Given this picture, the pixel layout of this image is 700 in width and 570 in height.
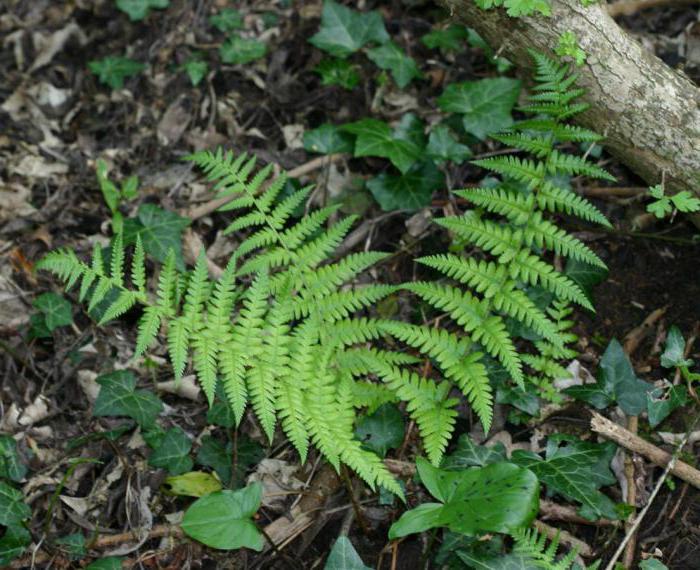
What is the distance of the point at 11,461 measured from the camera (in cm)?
357

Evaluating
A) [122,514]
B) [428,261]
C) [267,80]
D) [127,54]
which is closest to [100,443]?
[122,514]

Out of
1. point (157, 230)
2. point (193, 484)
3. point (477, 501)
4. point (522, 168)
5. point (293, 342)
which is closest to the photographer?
point (477, 501)

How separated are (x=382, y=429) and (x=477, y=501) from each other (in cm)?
74

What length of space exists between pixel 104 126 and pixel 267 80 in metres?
1.22

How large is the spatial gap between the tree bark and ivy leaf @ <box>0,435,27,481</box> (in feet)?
10.2

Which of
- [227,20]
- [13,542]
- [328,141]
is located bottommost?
[13,542]

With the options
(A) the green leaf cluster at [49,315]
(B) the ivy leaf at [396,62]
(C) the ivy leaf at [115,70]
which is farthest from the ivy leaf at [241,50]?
(A) the green leaf cluster at [49,315]

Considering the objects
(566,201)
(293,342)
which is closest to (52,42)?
(293,342)

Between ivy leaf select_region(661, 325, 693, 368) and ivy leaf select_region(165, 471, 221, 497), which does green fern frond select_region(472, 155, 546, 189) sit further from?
ivy leaf select_region(165, 471, 221, 497)

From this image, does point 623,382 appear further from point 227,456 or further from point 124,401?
point 124,401

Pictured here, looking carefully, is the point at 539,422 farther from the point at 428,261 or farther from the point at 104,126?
the point at 104,126

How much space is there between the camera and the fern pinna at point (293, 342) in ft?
9.17

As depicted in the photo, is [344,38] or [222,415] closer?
[222,415]

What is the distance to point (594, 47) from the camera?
3227 mm
